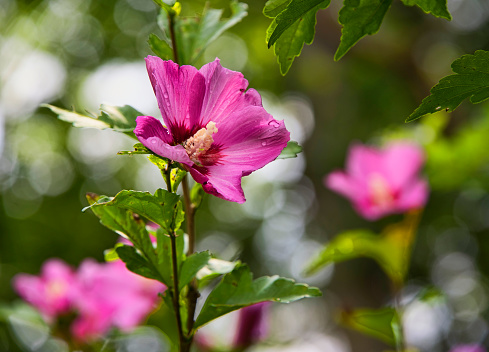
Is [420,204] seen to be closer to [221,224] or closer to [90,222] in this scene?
[90,222]

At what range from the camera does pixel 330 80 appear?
4.84 m

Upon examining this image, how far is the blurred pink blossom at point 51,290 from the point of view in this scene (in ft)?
3.64

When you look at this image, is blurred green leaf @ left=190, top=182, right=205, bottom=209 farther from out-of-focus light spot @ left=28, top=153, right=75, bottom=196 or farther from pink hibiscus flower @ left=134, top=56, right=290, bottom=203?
out-of-focus light spot @ left=28, top=153, right=75, bottom=196

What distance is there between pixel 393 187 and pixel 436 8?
2.71 ft

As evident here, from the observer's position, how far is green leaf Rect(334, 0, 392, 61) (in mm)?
467

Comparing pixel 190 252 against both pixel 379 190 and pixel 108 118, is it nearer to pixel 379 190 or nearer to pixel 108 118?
pixel 108 118

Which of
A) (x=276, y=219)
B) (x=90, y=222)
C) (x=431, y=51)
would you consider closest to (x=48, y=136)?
(x=90, y=222)

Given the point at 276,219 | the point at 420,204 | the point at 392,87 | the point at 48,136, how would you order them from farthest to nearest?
the point at 276,219
the point at 48,136
the point at 392,87
the point at 420,204

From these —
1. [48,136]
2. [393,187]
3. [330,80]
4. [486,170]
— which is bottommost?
[48,136]

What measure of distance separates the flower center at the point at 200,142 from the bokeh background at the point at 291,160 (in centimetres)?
272

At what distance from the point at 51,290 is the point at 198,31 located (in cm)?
75

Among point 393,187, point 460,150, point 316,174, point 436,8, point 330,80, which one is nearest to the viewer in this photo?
point 436,8

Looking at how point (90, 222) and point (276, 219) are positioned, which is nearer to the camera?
point (90, 222)

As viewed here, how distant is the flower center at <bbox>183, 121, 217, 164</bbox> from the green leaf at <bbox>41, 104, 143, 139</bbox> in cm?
7
